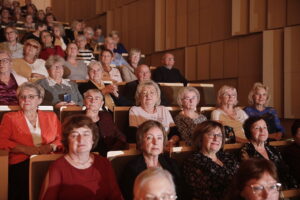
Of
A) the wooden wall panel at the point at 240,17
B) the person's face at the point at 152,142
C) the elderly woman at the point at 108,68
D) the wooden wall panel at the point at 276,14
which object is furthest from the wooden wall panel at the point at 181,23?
the person's face at the point at 152,142

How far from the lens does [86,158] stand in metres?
1.34

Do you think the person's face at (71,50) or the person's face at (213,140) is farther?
the person's face at (71,50)

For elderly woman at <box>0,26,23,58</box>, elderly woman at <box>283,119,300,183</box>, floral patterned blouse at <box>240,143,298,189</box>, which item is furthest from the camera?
elderly woman at <box>0,26,23,58</box>

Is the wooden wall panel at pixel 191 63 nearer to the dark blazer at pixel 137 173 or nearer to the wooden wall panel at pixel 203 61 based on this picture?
the wooden wall panel at pixel 203 61

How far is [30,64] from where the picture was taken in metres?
2.83

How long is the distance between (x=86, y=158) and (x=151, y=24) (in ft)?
12.2

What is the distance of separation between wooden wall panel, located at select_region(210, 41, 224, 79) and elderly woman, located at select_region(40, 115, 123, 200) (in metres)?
2.70

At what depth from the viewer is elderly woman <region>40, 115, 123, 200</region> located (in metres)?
1.26

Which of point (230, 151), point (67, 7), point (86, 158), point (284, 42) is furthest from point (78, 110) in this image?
point (67, 7)

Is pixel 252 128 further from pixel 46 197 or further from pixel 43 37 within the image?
pixel 43 37

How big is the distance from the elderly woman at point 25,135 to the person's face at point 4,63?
17.4 inches

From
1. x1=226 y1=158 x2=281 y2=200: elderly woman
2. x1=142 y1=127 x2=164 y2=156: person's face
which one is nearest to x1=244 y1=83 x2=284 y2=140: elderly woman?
x1=142 y1=127 x2=164 y2=156: person's face

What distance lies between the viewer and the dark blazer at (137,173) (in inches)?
54.5

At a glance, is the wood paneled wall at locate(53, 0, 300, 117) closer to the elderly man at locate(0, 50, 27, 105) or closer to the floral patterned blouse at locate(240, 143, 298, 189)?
the floral patterned blouse at locate(240, 143, 298, 189)
